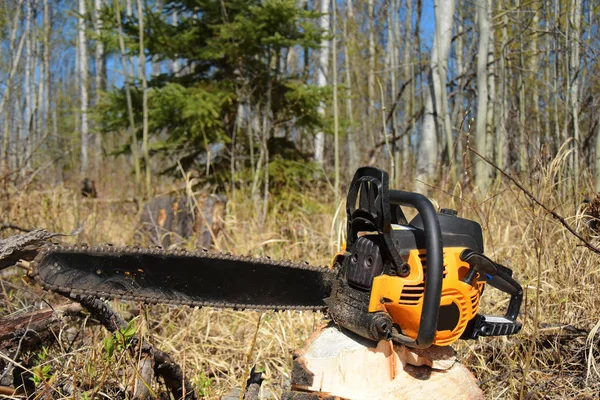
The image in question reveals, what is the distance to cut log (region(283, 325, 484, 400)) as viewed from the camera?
1610 millimetres

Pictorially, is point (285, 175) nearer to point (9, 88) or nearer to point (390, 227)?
point (9, 88)

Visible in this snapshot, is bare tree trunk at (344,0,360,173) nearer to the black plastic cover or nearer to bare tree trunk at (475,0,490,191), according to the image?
bare tree trunk at (475,0,490,191)

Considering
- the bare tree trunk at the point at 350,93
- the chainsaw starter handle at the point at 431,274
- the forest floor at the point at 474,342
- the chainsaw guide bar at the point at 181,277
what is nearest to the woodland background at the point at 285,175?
the forest floor at the point at 474,342

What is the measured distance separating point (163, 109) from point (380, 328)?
490 centimetres

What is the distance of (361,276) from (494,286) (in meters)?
0.49

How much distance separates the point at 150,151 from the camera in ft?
20.4

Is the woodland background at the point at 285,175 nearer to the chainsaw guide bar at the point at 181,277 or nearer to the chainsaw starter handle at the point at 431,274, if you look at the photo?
the chainsaw guide bar at the point at 181,277

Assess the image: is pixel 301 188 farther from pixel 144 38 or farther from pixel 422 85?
pixel 422 85

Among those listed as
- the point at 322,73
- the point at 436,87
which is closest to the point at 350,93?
the point at 322,73

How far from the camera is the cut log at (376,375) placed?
1610 millimetres

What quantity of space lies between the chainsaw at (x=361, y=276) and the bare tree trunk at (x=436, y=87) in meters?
4.38

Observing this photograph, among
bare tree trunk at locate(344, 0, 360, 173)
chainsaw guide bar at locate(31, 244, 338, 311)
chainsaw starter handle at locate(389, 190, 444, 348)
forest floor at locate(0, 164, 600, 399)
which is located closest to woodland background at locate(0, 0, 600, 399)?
forest floor at locate(0, 164, 600, 399)

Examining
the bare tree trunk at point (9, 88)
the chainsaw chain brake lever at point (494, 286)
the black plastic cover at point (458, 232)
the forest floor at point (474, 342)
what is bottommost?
the forest floor at point (474, 342)

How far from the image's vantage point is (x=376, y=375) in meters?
1.63
